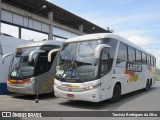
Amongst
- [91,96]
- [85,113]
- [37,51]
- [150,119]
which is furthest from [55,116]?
[37,51]

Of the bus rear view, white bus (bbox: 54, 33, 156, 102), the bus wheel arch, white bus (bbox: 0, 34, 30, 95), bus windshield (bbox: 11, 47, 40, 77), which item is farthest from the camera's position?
white bus (bbox: 0, 34, 30, 95)

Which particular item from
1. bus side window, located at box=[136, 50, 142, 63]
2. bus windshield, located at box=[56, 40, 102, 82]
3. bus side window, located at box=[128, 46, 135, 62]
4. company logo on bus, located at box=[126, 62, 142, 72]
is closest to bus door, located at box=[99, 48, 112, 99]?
bus windshield, located at box=[56, 40, 102, 82]

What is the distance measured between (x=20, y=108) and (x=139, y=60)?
8.92m

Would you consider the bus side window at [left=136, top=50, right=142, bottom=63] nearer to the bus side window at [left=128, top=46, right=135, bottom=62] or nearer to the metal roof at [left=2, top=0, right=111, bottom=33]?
the bus side window at [left=128, top=46, right=135, bottom=62]

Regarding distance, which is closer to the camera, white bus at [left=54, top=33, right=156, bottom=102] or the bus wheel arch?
white bus at [left=54, top=33, right=156, bottom=102]

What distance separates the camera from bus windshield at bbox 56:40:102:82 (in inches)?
460

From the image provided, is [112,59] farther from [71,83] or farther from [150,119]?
[150,119]

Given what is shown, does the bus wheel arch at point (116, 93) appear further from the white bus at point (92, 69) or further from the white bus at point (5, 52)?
the white bus at point (5, 52)

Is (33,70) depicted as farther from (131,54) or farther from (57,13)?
(57,13)

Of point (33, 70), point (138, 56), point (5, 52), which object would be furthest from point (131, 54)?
point (5, 52)

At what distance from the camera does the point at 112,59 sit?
42.1 feet

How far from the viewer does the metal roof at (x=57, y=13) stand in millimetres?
31170

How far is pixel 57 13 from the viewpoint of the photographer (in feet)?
120

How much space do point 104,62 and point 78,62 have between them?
1.07m
